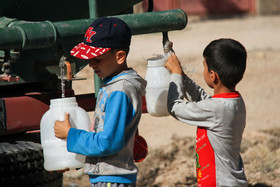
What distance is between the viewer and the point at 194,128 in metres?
7.21

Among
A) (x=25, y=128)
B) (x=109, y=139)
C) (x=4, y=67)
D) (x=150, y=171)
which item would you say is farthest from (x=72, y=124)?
(x=150, y=171)

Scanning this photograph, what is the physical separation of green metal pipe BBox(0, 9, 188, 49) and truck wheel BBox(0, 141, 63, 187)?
2.23 feet

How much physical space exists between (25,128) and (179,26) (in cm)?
106

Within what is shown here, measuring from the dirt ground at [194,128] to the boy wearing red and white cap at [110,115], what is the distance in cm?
63

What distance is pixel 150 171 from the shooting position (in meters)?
5.34

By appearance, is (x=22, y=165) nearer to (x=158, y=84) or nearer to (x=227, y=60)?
(x=158, y=84)

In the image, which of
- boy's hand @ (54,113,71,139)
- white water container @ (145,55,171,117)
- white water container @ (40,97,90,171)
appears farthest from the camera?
white water container @ (145,55,171,117)

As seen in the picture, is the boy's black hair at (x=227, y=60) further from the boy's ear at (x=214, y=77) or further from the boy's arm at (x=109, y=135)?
the boy's arm at (x=109, y=135)

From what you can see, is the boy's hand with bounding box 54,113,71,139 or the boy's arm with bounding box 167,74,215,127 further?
the boy's arm with bounding box 167,74,215,127

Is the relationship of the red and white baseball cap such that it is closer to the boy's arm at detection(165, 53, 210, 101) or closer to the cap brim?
the cap brim

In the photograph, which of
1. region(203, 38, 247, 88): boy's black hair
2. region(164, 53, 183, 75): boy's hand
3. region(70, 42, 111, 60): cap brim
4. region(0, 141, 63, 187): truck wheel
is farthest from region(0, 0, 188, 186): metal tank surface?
Answer: region(203, 38, 247, 88): boy's black hair

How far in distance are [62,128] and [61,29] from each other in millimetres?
693

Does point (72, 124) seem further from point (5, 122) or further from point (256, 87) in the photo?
point (256, 87)

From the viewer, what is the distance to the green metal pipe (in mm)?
2900
